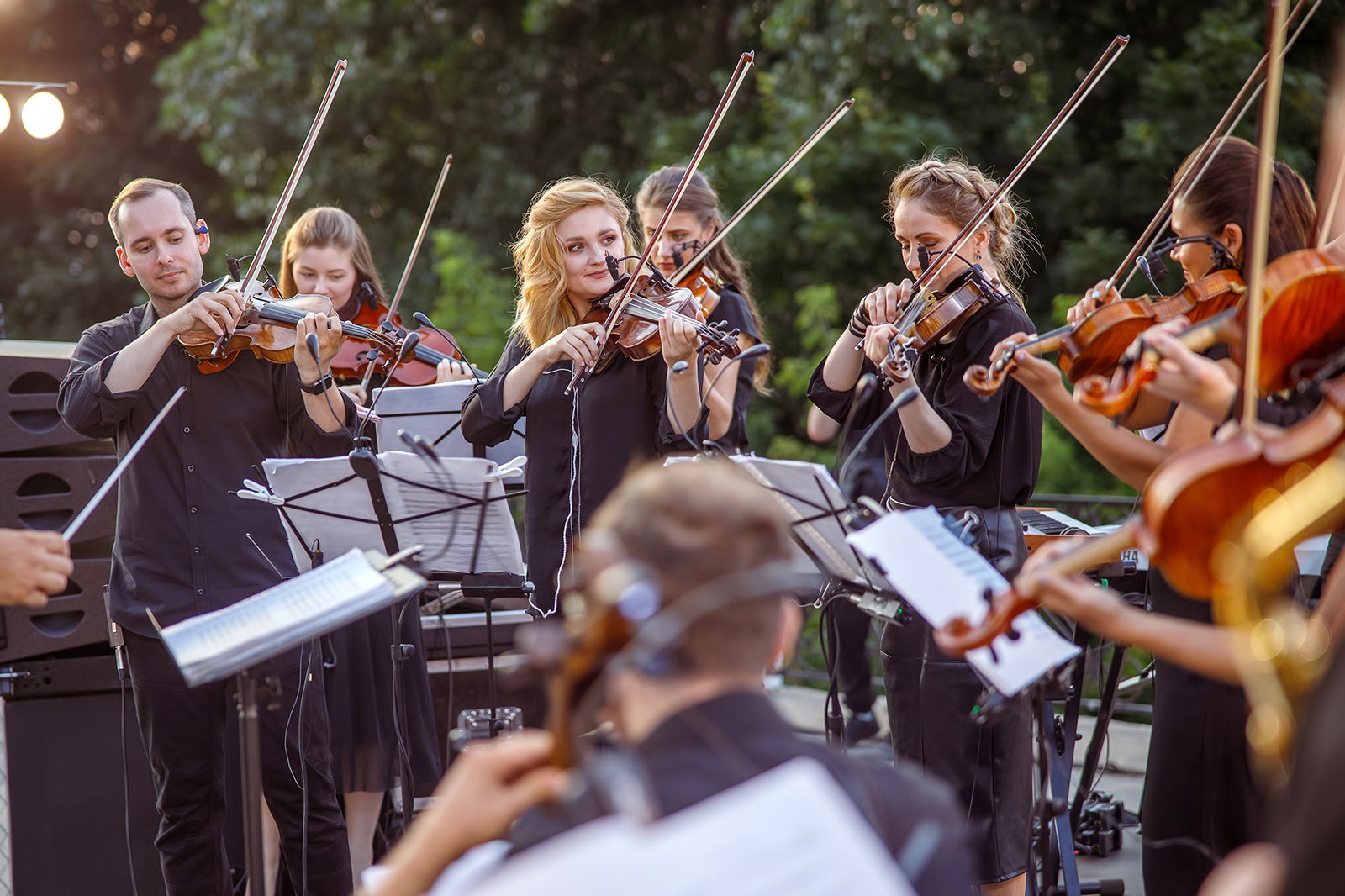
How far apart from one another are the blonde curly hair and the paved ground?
1.18 meters

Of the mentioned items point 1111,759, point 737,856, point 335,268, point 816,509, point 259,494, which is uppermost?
point 335,268

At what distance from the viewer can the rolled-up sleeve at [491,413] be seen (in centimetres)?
314

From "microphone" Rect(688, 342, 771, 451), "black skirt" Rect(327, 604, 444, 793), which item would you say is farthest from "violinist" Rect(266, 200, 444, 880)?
"microphone" Rect(688, 342, 771, 451)

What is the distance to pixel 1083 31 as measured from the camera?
26.2 ft

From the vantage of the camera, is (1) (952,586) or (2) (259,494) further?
(2) (259,494)

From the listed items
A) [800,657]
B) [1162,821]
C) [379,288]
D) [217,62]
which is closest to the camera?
[1162,821]

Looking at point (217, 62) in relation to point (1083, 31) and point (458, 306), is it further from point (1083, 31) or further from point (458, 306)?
point (1083, 31)

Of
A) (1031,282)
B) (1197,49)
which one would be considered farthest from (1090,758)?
(1031,282)

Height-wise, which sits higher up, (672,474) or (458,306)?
(458,306)

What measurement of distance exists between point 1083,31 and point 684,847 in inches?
316

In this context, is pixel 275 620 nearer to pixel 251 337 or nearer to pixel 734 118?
pixel 251 337

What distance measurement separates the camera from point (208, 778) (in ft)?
9.61

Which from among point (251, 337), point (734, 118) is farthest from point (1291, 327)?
point (734, 118)

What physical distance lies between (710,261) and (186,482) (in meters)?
1.72
